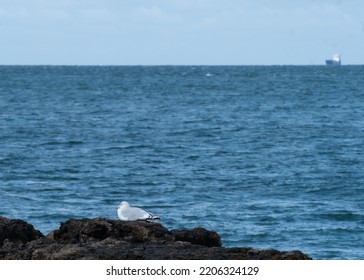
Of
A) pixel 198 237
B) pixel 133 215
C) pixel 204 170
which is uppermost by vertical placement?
pixel 198 237

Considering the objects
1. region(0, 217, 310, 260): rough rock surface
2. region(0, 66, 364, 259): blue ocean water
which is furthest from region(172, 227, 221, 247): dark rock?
region(0, 66, 364, 259): blue ocean water

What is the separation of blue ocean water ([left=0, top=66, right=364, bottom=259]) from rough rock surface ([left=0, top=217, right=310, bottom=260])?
425 inches

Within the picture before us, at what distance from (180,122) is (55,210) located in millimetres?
36570

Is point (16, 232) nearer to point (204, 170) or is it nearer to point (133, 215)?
point (133, 215)

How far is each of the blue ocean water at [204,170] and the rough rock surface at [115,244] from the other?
10.8 metres

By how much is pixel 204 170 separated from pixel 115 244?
1053 inches

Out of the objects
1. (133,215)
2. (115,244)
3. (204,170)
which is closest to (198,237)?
(115,244)

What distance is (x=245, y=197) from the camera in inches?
1230

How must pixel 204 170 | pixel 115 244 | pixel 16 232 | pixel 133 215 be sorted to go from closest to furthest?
pixel 115 244 < pixel 16 232 < pixel 133 215 < pixel 204 170

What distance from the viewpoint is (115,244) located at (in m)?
11.6

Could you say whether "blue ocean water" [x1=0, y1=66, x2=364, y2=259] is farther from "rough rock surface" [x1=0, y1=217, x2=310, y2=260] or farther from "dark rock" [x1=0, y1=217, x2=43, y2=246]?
"dark rock" [x1=0, y1=217, x2=43, y2=246]

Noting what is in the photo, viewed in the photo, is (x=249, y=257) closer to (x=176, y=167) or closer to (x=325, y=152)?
(x=176, y=167)

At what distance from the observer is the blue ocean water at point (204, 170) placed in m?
26.8

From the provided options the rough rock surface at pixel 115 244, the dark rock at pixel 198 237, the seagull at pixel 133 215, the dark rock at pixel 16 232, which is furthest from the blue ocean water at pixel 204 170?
the dark rock at pixel 16 232
